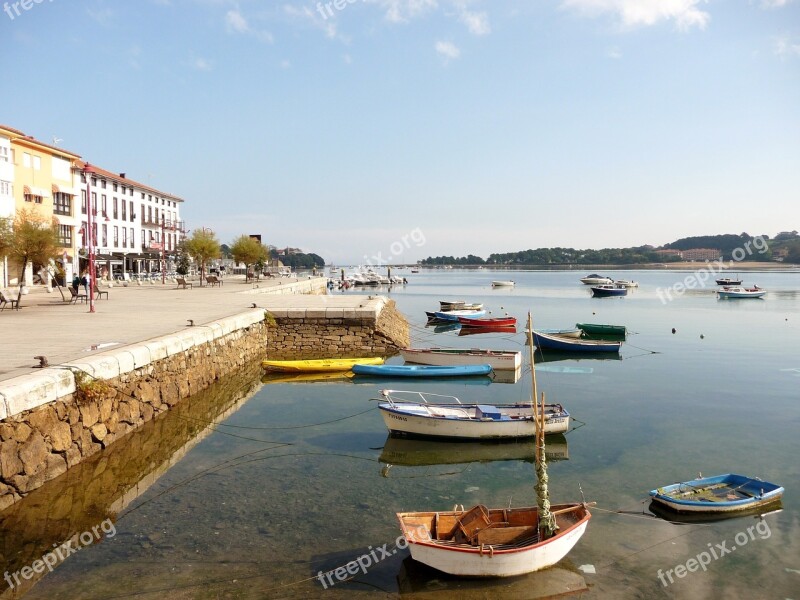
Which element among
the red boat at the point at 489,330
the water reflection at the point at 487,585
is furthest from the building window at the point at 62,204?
the water reflection at the point at 487,585

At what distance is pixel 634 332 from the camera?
39312 millimetres

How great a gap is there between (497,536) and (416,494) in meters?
3.11

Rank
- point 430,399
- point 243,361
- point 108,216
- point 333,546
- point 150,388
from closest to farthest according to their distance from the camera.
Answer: point 333,546 < point 150,388 < point 430,399 < point 243,361 < point 108,216

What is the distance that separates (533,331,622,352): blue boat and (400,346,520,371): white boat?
19.6 feet

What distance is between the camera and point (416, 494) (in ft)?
36.7

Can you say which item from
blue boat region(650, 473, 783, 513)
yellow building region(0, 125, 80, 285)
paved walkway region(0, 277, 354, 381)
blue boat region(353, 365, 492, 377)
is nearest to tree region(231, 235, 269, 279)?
yellow building region(0, 125, 80, 285)

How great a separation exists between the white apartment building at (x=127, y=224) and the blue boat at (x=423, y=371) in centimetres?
3667

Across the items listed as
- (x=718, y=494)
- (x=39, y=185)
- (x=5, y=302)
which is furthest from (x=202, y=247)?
(x=718, y=494)

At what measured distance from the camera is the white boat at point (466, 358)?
2392 centimetres

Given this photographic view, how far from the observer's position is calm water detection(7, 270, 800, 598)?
8008 mm

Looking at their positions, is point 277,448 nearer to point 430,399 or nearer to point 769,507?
point 430,399

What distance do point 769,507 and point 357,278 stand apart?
96.9m

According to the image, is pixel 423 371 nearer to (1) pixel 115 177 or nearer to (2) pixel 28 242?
(2) pixel 28 242

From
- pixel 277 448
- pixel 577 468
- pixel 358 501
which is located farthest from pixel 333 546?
pixel 577 468
